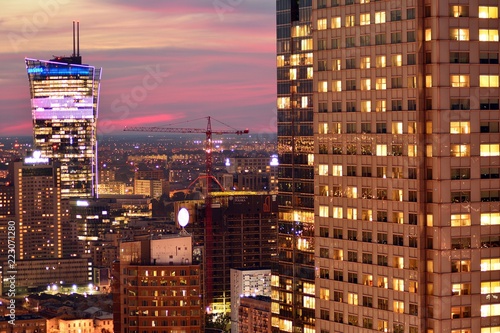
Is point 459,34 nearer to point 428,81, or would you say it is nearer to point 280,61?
point 428,81

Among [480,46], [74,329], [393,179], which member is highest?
[480,46]

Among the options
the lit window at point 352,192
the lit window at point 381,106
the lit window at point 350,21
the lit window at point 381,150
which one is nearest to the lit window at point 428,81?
the lit window at point 381,106

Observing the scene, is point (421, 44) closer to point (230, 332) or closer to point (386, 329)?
point (386, 329)

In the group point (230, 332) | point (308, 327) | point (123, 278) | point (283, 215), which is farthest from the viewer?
point (230, 332)

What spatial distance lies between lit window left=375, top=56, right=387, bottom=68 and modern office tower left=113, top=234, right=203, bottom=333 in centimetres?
6213

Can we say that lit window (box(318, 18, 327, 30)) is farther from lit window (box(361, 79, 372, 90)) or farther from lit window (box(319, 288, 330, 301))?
lit window (box(319, 288, 330, 301))

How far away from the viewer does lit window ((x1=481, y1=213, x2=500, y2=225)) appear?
2349 inches

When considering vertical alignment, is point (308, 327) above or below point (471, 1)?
below

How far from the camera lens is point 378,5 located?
61.4 m

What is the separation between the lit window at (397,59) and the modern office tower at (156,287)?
63.0 meters

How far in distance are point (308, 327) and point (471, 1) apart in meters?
40.4

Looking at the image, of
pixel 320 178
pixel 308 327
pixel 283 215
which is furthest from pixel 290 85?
pixel 320 178

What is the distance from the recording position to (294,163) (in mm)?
107938

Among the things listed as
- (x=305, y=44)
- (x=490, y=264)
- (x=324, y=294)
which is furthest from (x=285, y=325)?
(x=490, y=264)
